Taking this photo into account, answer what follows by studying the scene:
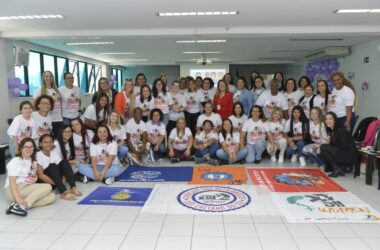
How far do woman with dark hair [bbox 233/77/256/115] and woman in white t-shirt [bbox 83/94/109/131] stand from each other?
8.48ft

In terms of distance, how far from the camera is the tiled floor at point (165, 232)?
9.27 ft

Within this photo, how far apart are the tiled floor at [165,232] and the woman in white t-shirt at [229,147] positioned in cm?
236

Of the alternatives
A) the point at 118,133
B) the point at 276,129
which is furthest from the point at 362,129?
the point at 118,133

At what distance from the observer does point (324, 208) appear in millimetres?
3602

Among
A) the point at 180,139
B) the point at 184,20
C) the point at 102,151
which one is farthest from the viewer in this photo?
the point at 180,139

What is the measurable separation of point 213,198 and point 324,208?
1.28 meters

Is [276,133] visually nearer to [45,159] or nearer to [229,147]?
[229,147]

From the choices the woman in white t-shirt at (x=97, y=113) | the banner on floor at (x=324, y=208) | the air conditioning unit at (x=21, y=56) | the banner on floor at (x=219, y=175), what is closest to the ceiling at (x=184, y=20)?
the air conditioning unit at (x=21, y=56)

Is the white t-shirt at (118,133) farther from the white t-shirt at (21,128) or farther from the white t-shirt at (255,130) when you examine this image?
the white t-shirt at (255,130)

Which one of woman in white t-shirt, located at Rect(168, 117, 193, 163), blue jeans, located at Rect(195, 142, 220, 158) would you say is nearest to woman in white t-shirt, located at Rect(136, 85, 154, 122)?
woman in white t-shirt, located at Rect(168, 117, 193, 163)

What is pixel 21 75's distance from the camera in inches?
334

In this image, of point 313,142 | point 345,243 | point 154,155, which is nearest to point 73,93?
point 154,155

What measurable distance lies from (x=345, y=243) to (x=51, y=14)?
5.12 metres

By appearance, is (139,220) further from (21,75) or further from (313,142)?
(21,75)
